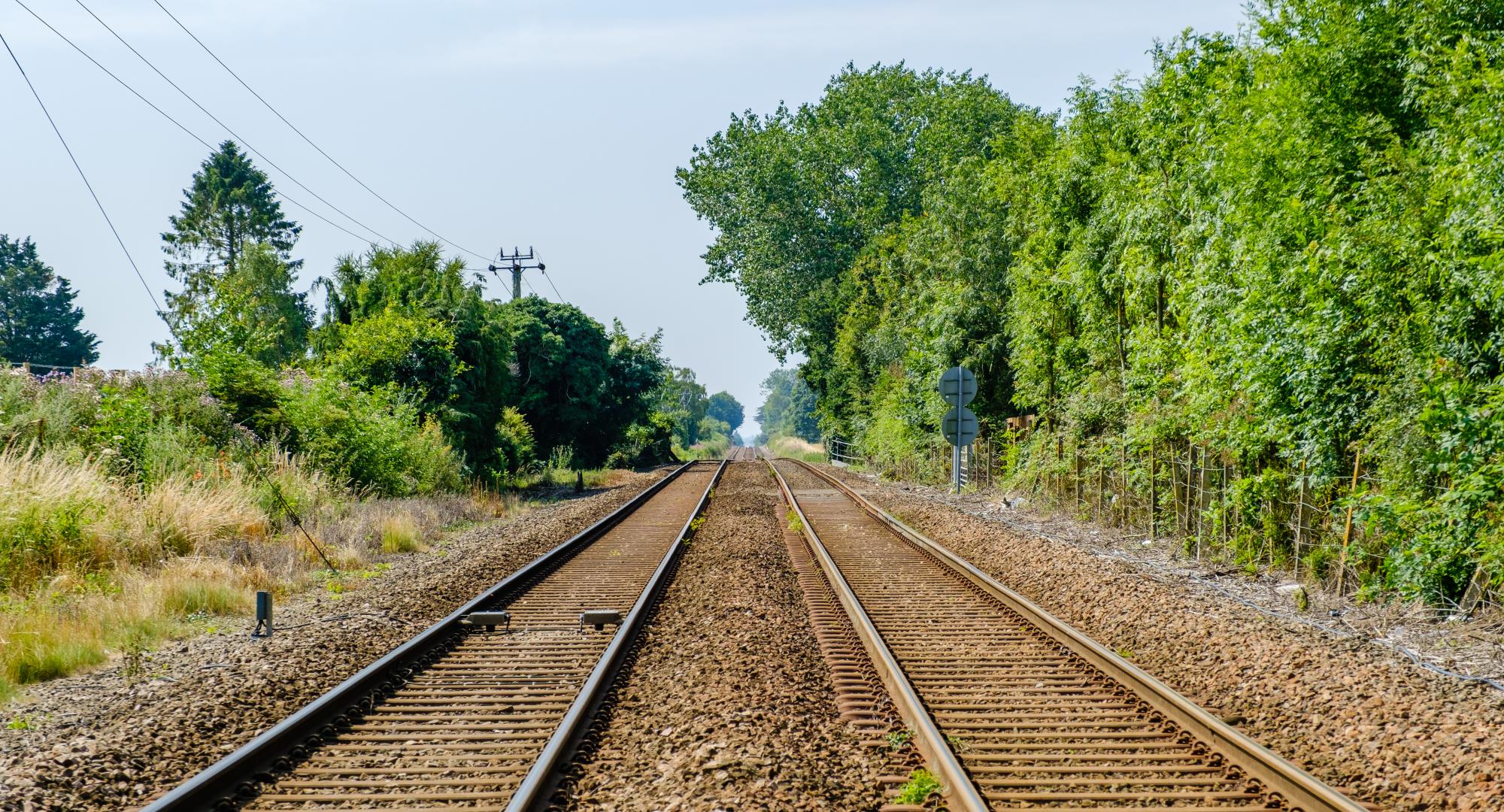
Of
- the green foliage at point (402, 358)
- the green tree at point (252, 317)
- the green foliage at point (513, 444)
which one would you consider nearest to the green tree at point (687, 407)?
the green tree at point (252, 317)

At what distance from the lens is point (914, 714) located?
20.0ft

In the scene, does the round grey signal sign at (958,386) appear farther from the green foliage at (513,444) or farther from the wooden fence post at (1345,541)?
the green foliage at (513,444)

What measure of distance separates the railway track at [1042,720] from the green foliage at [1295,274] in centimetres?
317

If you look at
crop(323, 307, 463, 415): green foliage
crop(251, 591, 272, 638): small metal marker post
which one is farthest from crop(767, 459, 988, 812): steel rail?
crop(323, 307, 463, 415): green foliage

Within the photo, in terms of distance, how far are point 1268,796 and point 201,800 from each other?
507cm

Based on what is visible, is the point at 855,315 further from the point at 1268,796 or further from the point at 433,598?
the point at 1268,796

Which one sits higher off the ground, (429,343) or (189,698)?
(429,343)

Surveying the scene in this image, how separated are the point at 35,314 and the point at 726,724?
249ft

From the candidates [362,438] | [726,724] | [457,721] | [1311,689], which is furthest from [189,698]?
[362,438]

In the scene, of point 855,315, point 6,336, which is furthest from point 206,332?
point 6,336

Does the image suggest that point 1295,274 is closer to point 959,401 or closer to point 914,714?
point 914,714

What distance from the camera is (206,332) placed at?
731 inches

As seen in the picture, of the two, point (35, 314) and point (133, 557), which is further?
point (35, 314)

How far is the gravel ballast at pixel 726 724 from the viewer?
16.6 ft
